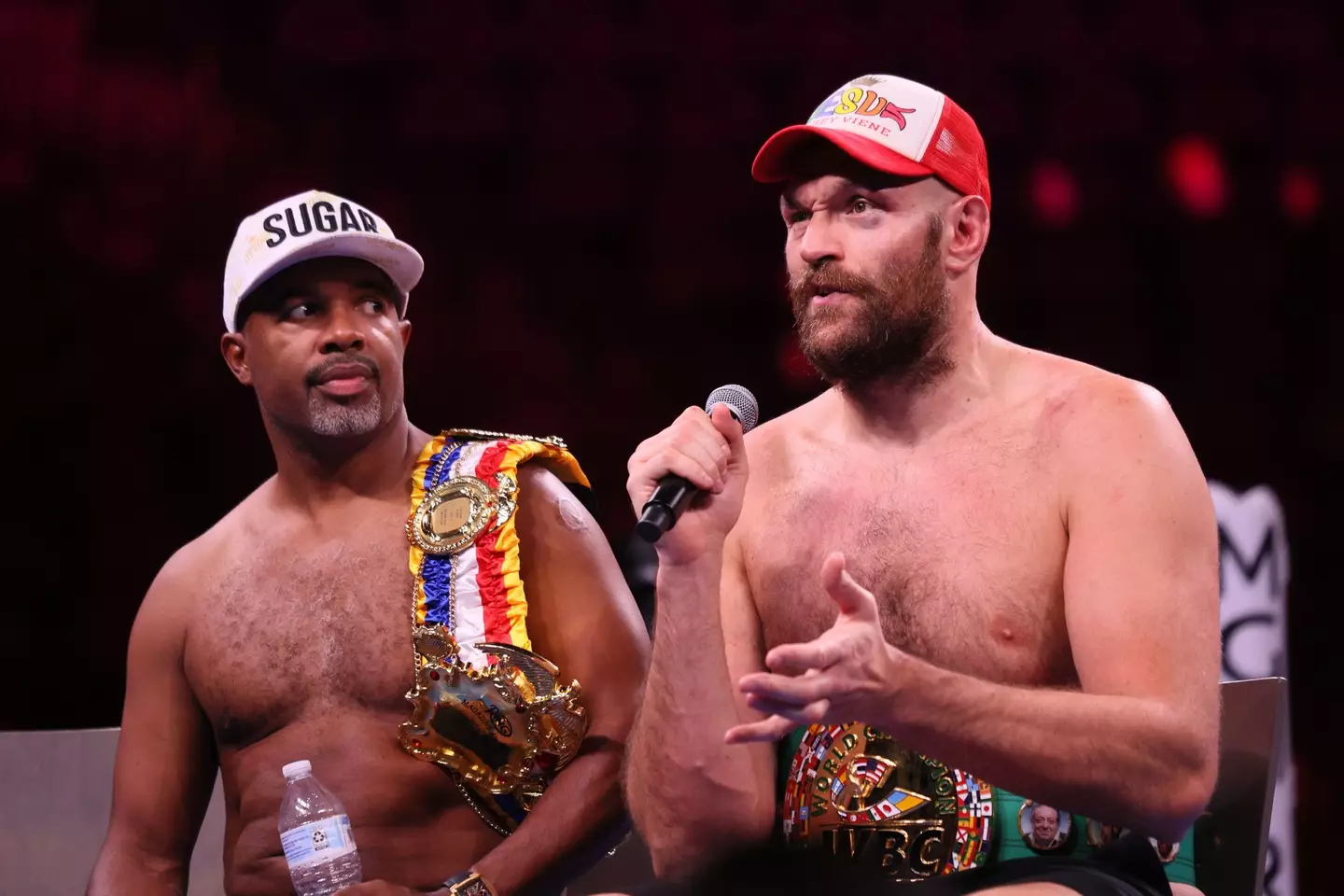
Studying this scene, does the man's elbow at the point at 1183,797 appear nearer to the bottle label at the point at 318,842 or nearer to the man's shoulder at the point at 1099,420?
the man's shoulder at the point at 1099,420

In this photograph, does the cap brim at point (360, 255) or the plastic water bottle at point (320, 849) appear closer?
the plastic water bottle at point (320, 849)

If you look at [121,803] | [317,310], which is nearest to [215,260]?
[317,310]

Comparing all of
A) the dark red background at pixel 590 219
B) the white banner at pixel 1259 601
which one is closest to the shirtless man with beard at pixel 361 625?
the dark red background at pixel 590 219

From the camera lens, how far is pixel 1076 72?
12.4 feet

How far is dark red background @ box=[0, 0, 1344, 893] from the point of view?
3766 mm

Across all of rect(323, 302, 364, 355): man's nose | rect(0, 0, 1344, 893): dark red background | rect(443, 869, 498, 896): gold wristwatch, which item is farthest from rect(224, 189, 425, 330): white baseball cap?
rect(0, 0, 1344, 893): dark red background

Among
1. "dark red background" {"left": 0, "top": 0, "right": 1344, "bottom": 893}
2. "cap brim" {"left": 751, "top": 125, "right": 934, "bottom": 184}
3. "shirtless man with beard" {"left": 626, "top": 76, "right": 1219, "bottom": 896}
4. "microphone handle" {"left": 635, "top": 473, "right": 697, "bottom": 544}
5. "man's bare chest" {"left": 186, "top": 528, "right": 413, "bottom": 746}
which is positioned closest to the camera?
"microphone handle" {"left": 635, "top": 473, "right": 697, "bottom": 544}

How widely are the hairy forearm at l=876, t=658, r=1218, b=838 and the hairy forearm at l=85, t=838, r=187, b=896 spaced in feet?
4.69

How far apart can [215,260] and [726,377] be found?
140 centimetres

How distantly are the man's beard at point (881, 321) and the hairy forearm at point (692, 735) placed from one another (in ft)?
1.11

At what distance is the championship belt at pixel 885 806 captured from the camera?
1838 millimetres

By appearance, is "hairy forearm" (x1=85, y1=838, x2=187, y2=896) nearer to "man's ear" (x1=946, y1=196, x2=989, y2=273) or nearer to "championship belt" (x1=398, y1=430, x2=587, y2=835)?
→ "championship belt" (x1=398, y1=430, x2=587, y2=835)

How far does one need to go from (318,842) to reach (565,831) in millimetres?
362

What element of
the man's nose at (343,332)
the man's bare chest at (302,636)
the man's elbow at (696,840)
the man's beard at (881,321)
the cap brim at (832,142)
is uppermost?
the cap brim at (832,142)
